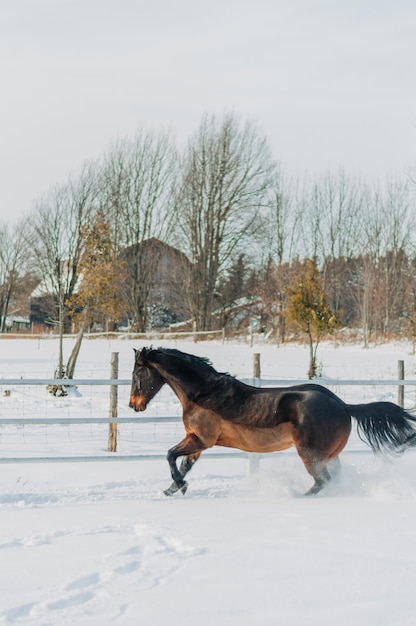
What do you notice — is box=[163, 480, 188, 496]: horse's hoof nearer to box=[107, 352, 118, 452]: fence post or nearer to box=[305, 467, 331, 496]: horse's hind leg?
box=[305, 467, 331, 496]: horse's hind leg

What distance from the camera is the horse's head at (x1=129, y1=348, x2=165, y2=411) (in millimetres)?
6785

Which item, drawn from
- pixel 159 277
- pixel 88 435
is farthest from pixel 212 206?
pixel 88 435

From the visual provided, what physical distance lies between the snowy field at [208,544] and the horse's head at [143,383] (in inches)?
28.2

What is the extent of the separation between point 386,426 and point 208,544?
8.94 feet

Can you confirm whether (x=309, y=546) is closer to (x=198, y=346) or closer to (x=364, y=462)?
(x=364, y=462)

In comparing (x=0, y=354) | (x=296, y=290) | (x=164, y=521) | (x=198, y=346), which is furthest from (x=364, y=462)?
(x=198, y=346)

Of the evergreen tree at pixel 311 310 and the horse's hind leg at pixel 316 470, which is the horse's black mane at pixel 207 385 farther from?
the evergreen tree at pixel 311 310

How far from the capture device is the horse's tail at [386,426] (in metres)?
6.60

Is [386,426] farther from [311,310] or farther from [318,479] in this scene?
[311,310]

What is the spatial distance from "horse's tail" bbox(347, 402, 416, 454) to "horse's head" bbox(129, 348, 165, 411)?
6.03 feet

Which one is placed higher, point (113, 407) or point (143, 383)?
point (143, 383)

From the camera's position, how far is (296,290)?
→ 23984 millimetres

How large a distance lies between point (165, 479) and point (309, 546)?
328 cm

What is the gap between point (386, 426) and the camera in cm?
663
